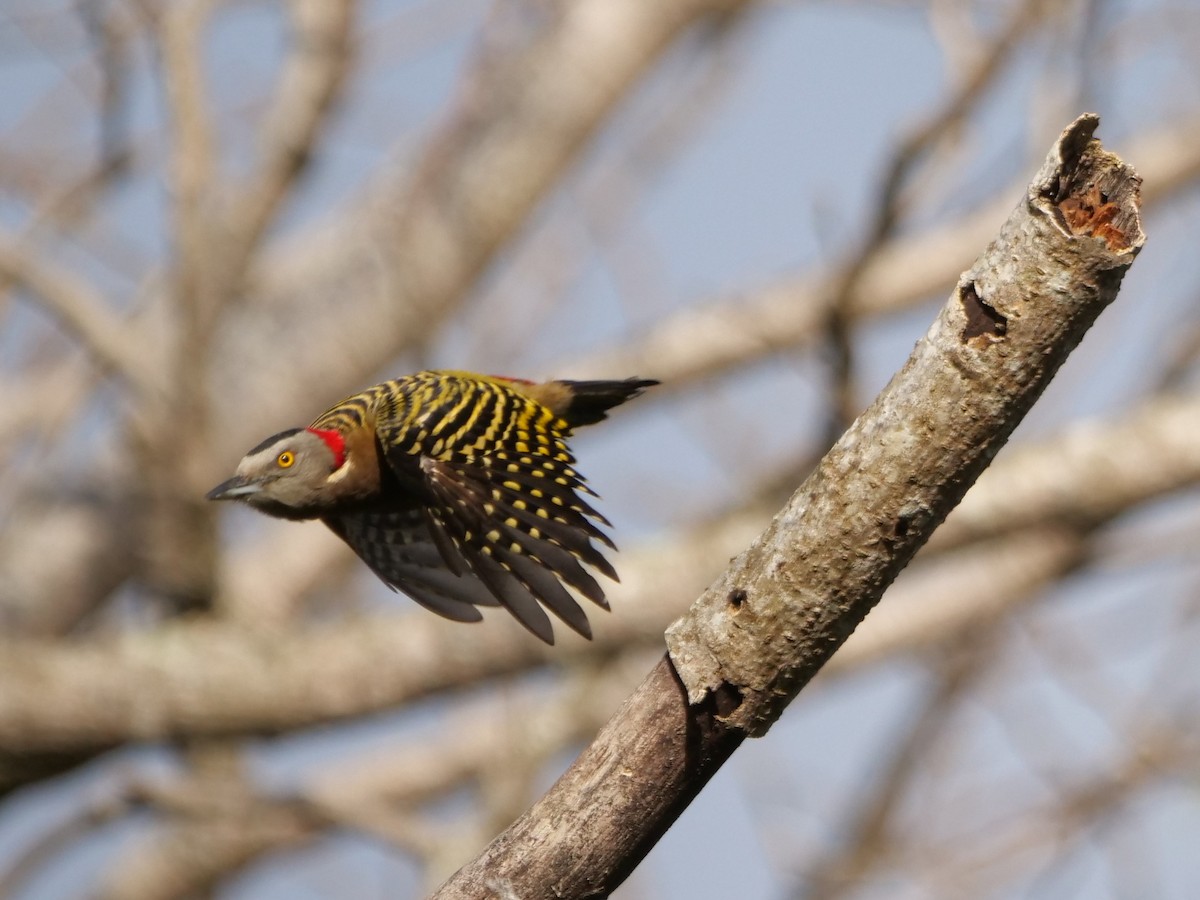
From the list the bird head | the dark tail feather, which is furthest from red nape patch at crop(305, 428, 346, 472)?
the dark tail feather

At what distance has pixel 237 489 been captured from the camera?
2654mm

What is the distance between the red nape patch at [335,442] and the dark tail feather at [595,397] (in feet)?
2.33

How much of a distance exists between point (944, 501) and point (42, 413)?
7.82 m

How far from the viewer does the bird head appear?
267 cm

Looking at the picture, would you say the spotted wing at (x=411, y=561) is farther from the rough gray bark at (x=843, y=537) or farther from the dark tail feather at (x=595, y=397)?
the rough gray bark at (x=843, y=537)

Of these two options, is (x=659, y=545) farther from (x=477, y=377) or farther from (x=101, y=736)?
(x=477, y=377)

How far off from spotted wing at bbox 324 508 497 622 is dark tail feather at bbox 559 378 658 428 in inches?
18.6

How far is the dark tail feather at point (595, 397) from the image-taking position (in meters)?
3.30

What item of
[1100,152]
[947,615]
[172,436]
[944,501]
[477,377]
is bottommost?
[944,501]

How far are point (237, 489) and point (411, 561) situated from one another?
21.9 inches

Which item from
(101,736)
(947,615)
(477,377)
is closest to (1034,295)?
(477,377)

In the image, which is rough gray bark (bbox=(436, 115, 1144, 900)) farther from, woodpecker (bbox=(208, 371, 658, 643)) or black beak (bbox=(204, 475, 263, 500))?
black beak (bbox=(204, 475, 263, 500))

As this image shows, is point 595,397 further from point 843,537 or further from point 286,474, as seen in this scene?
point 843,537

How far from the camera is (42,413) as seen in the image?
881 centimetres
